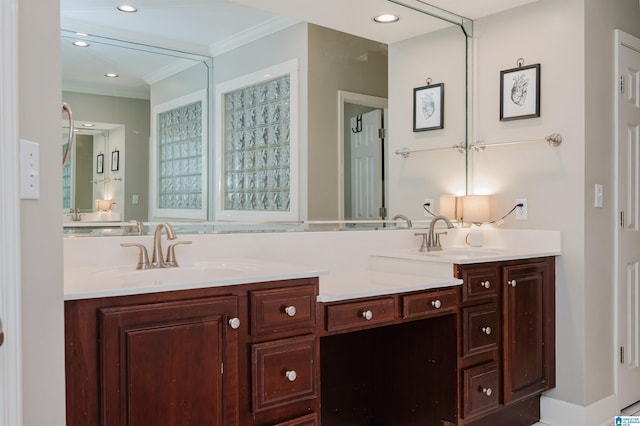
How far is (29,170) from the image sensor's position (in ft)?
3.53

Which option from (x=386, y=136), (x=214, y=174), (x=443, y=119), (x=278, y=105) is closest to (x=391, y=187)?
(x=386, y=136)

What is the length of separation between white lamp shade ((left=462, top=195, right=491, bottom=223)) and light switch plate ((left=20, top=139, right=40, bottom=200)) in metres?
2.47

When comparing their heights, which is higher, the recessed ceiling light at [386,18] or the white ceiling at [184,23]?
the recessed ceiling light at [386,18]

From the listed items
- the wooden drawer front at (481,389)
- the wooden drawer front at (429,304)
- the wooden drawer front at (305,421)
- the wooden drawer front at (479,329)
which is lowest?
the wooden drawer front at (481,389)

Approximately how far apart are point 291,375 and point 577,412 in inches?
71.1

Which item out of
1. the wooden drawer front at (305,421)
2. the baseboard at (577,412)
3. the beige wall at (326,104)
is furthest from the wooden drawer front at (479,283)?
the wooden drawer front at (305,421)

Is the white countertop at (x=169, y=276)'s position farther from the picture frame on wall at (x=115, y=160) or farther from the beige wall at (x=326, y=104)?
the beige wall at (x=326, y=104)

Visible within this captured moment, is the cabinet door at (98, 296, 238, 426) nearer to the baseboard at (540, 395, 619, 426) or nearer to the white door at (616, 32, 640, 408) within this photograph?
the baseboard at (540, 395, 619, 426)

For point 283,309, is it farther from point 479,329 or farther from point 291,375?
point 479,329

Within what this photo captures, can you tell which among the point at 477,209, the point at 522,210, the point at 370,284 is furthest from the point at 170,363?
the point at 522,210

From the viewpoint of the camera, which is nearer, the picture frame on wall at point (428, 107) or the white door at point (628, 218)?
the white door at point (628, 218)

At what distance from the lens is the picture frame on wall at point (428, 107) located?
125 inches

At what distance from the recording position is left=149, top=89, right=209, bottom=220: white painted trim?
216 cm

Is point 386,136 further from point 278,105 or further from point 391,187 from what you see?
point 278,105
